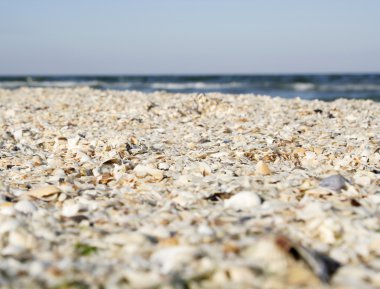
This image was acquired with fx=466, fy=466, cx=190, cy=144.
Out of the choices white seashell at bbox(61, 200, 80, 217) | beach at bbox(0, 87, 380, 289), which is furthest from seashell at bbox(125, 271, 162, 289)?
white seashell at bbox(61, 200, 80, 217)

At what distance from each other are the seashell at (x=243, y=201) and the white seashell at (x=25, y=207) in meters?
1.34

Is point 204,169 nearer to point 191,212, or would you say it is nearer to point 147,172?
point 147,172

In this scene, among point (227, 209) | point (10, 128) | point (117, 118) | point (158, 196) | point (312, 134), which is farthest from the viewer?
point (117, 118)

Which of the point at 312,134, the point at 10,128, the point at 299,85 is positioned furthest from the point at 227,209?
the point at 299,85

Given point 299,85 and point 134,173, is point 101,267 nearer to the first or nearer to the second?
point 134,173

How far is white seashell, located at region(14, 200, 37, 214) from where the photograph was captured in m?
3.19

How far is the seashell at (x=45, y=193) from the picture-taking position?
11.8ft

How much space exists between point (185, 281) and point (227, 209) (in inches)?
44.2

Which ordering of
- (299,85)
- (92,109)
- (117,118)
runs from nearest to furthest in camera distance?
(117,118)
(92,109)
(299,85)

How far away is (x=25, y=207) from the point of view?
3.22 meters

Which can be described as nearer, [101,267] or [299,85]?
[101,267]

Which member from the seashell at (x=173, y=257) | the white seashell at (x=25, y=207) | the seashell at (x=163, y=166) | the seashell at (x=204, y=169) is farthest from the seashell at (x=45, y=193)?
the seashell at (x=173, y=257)

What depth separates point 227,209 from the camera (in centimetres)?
319

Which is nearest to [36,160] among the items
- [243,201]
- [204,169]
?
[204,169]
